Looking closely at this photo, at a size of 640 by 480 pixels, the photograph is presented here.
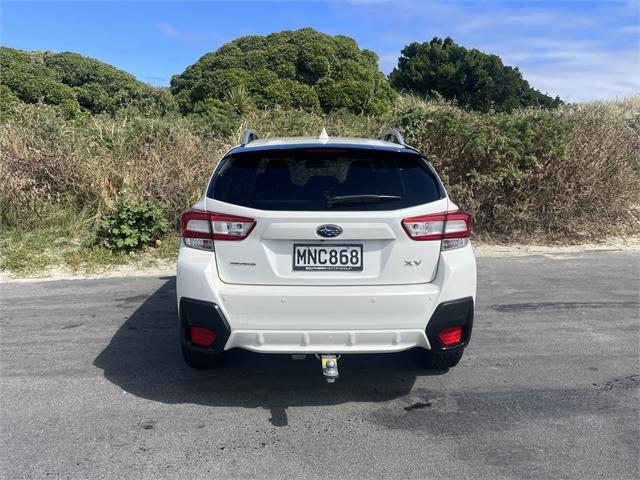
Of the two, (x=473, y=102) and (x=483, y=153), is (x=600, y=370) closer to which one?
(x=483, y=153)

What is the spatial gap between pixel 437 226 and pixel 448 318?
57 centimetres

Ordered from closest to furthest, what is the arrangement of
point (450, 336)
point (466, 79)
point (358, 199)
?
point (358, 199) < point (450, 336) < point (466, 79)

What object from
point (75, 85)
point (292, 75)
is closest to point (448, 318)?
point (292, 75)

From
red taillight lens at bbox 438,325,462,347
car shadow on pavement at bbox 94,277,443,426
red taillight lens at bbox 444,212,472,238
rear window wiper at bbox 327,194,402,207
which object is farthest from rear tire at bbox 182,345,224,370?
red taillight lens at bbox 444,212,472,238

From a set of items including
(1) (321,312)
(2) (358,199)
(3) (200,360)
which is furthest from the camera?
(3) (200,360)

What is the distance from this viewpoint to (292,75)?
16.1m

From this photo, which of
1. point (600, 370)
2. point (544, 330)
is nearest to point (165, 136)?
point (544, 330)

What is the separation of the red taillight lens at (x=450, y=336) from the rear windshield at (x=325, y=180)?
0.81 metres

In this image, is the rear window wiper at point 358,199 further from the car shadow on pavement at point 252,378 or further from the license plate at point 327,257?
the car shadow on pavement at point 252,378

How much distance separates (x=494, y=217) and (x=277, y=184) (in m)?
6.47

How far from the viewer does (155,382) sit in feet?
12.4

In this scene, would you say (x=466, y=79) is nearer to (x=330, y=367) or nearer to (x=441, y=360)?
(x=441, y=360)

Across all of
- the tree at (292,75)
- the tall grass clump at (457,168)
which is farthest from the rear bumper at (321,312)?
the tree at (292,75)

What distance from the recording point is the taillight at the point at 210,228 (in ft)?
10.3
